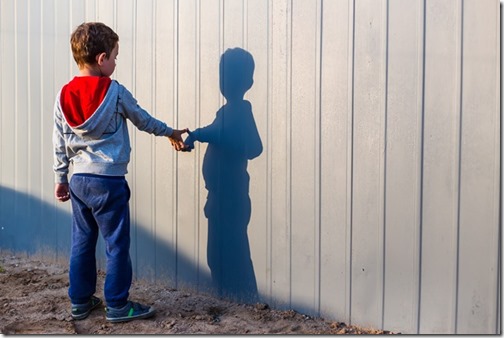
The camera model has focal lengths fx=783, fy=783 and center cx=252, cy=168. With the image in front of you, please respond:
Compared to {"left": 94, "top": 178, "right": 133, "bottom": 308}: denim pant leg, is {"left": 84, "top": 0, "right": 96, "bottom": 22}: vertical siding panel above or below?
above

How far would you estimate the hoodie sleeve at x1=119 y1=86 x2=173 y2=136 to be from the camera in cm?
369

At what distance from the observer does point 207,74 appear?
3.94 metres

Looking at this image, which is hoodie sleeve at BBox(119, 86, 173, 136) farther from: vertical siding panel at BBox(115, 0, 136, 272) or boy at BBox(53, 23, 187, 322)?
vertical siding panel at BBox(115, 0, 136, 272)

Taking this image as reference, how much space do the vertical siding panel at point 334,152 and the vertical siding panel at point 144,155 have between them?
1.14 metres

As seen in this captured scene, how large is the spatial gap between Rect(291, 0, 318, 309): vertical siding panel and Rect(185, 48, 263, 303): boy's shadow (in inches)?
10.0

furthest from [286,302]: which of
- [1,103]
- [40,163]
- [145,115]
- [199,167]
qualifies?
[1,103]

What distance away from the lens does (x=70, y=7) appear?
470cm

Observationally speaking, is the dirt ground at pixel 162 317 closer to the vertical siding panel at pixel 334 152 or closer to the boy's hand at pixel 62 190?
the vertical siding panel at pixel 334 152

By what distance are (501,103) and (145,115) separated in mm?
1637

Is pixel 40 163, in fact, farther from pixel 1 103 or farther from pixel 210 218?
pixel 210 218

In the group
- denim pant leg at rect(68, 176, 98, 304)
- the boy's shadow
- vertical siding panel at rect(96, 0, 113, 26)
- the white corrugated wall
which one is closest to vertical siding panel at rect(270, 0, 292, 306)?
the white corrugated wall

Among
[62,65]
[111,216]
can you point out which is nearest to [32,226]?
[62,65]

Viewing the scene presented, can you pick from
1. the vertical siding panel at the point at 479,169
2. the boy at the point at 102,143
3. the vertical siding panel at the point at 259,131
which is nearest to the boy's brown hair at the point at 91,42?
the boy at the point at 102,143

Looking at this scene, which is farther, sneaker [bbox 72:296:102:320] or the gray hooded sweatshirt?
sneaker [bbox 72:296:102:320]
